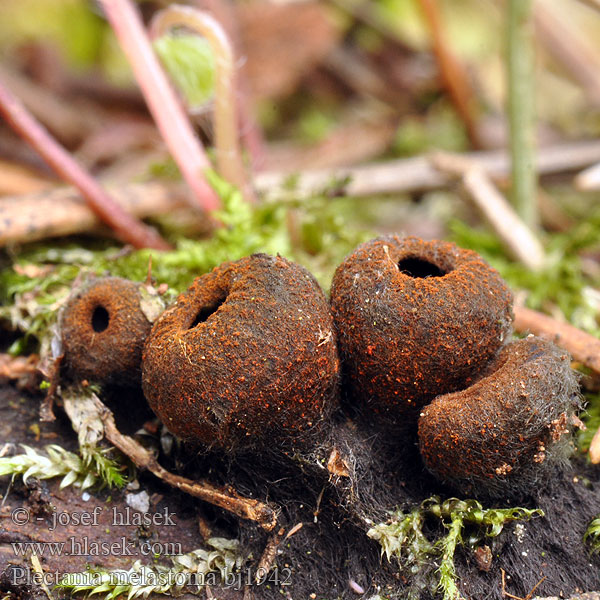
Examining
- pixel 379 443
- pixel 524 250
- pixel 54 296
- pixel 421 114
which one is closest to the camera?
pixel 379 443

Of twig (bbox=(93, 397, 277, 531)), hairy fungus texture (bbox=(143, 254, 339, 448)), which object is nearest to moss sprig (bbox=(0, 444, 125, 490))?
twig (bbox=(93, 397, 277, 531))

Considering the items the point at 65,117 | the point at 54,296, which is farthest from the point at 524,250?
the point at 65,117

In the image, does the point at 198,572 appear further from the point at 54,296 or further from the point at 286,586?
the point at 54,296

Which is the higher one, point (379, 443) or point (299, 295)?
point (299, 295)

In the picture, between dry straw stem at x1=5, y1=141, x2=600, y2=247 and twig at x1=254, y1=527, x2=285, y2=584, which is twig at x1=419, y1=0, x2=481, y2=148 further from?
twig at x1=254, y1=527, x2=285, y2=584

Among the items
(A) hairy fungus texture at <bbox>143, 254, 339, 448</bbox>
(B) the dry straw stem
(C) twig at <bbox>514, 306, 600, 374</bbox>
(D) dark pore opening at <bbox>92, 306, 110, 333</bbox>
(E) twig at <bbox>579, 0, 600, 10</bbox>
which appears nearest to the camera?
(A) hairy fungus texture at <bbox>143, 254, 339, 448</bbox>

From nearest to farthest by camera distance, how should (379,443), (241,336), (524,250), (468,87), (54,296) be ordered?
(241,336)
(379,443)
(54,296)
(524,250)
(468,87)
